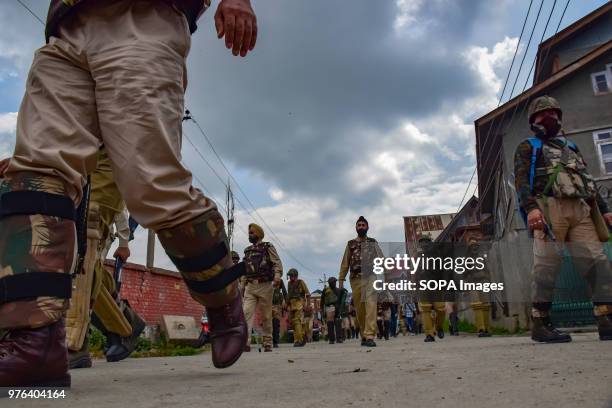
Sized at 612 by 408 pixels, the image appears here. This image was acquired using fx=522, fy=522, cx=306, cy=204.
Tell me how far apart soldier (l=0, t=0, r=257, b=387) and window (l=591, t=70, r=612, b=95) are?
19.5 m

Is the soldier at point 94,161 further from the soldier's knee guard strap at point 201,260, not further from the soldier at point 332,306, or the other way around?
the soldier at point 332,306

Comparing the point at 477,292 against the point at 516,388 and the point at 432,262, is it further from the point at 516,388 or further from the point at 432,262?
the point at 516,388

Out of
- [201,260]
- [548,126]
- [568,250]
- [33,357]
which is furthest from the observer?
[548,126]

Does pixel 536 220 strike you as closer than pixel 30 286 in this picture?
No

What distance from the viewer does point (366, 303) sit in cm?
786

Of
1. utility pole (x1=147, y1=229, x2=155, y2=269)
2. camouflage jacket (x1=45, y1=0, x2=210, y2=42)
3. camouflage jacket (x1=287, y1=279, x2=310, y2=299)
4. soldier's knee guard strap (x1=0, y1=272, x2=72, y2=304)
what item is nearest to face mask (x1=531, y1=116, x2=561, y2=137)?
camouflage jacket (x1=45, y1=0, x2=210, y2=42)

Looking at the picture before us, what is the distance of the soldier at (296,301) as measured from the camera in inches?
486

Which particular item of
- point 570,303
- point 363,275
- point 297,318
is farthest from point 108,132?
point 297,318

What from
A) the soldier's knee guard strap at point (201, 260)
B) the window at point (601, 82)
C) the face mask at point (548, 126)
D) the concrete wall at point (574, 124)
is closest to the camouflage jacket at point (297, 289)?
the concrete wall at point (574, 124)

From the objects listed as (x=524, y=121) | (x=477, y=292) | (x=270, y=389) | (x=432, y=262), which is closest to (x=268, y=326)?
(x=432, y=262)

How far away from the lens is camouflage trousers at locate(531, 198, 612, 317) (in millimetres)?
4145

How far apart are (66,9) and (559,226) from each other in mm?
3822

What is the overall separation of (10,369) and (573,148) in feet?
14.9

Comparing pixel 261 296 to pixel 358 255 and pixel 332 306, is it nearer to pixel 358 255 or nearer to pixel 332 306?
pixel 358 255
